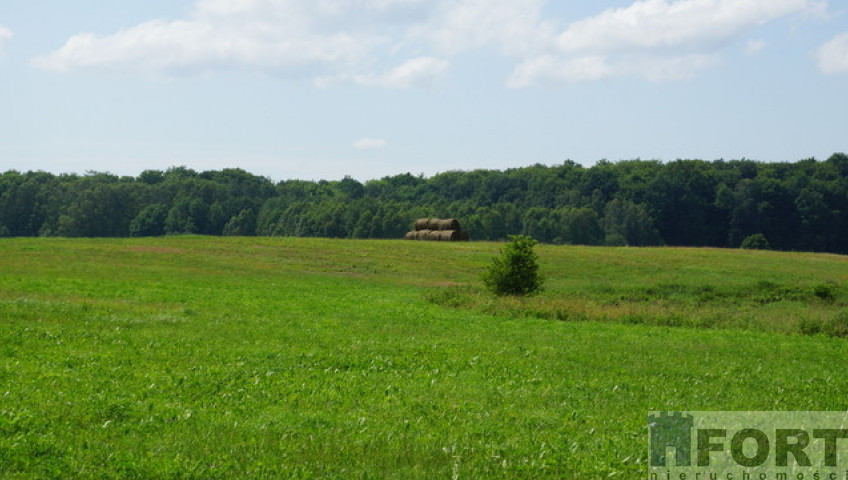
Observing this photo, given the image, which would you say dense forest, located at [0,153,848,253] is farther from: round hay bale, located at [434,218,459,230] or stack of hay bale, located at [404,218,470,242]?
round hay bale, located at [434,218,459,230]

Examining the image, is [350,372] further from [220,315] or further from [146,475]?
[220,315]

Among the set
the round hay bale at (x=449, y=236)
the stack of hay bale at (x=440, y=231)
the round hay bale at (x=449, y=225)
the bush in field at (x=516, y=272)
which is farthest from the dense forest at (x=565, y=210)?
the bush in field at (x=516, y=272)

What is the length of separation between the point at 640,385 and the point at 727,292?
28.4 metres

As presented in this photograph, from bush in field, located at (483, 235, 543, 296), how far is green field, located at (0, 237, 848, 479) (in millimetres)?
1971

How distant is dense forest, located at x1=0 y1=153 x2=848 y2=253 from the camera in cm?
14788

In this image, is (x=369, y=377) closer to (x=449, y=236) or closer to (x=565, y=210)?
(x=449, y=236)

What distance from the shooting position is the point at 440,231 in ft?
300

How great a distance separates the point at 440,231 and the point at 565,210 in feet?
222

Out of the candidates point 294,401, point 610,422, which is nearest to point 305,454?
point 294,401

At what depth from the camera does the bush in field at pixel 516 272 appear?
122 ft

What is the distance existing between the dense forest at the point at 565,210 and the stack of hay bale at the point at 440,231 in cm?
4531

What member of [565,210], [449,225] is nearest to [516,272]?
[449,225]

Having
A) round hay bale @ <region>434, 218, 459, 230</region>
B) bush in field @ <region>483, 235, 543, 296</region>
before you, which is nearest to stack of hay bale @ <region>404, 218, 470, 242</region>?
round hay bale @ <region>434, 218, 459, 230</region>

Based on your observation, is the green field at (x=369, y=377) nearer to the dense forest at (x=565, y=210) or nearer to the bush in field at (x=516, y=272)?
the bush in field at (x=516, y=272)
